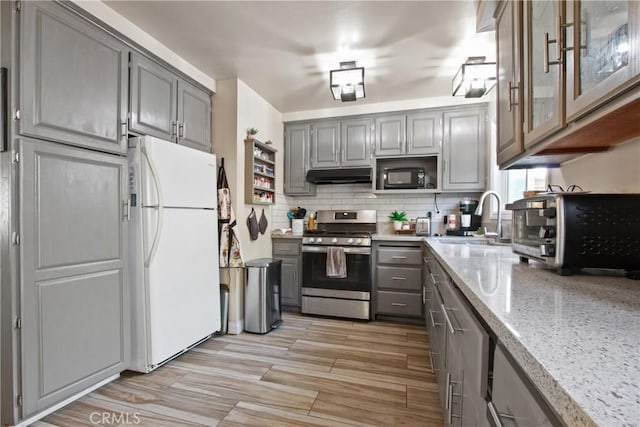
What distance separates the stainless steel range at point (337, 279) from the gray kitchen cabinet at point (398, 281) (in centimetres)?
12

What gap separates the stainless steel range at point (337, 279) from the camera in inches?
131

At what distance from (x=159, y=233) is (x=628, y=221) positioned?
246 cm

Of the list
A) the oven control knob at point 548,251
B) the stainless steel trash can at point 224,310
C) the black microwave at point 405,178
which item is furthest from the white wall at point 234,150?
the oven control knob at point 548,251

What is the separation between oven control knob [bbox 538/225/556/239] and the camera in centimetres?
113

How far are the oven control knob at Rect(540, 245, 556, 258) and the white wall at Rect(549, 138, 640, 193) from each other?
434mm

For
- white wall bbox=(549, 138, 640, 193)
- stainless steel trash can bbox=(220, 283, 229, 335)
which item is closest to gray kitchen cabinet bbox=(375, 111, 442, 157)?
white wall bbox=(549, 138, 640, 193)

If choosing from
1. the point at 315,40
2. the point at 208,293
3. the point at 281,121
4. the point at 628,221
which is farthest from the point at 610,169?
the point at 281,121

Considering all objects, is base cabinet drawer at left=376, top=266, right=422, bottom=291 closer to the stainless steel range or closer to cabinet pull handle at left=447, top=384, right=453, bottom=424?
the stainless steel range

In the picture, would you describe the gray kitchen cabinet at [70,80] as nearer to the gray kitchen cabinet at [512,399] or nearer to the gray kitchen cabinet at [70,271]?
the gray kitchen cabinet at [70,271]

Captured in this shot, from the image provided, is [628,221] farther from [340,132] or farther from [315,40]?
[340,132]

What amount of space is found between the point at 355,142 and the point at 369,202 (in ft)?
2.61

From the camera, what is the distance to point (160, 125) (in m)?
2.38

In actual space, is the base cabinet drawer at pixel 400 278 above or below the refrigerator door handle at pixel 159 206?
below

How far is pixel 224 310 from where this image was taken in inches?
116
